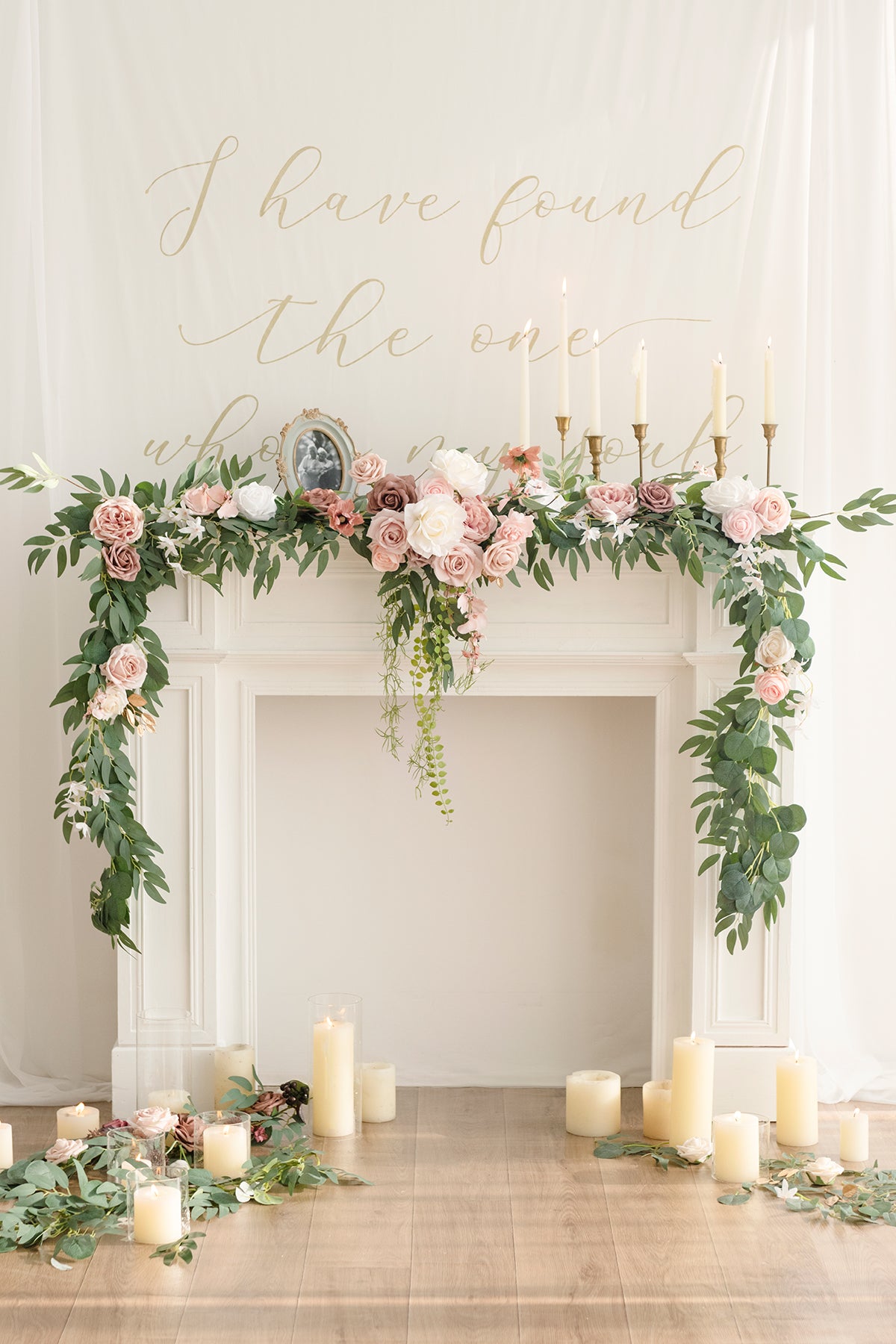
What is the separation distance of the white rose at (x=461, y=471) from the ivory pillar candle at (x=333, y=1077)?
123 cm

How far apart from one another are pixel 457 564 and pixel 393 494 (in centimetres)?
21

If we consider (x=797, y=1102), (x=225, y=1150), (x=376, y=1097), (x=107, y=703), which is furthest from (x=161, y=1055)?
(x=797, y=1102)

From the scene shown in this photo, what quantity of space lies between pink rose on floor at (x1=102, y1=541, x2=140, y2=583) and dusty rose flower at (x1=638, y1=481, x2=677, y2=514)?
A: 112cm

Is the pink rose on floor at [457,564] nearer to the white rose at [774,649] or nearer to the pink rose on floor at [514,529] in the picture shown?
the pink rose on floor at [514,529]

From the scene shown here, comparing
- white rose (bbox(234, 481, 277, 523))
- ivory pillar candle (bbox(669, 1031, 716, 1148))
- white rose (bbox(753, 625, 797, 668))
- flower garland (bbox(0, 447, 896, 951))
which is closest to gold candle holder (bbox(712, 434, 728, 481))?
flower garland (bbox(0, 447, 896, 951))

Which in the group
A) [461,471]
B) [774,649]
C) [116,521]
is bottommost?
[774,649]

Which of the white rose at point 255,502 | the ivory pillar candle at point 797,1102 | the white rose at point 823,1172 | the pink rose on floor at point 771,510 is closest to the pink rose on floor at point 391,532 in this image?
the white rose at point 255,502

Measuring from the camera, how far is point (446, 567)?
2697mm

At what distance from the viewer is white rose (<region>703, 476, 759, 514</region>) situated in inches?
107

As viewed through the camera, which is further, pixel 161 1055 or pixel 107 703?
pixel 107 703

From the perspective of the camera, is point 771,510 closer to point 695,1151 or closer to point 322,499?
point 322,499

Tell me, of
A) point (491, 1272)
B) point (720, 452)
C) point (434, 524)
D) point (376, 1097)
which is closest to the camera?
point (491, 1272)

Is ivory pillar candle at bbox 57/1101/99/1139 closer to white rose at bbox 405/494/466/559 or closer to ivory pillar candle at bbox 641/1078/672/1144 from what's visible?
ivory pillar candle at bbox 641/1078/672/1144

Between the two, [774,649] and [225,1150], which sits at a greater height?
[774,649]
